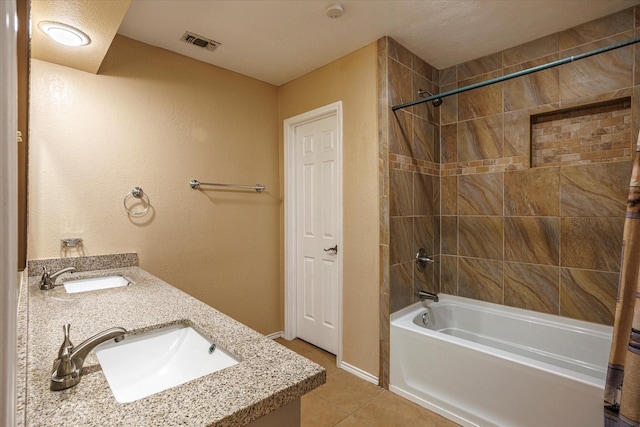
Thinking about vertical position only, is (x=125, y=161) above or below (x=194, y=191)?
above

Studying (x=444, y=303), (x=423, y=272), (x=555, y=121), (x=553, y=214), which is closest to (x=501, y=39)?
(x=555, y=121)

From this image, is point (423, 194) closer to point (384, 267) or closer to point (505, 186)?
point (505, 186)

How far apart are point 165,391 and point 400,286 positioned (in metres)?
1.85

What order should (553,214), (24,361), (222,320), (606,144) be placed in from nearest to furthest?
(24,361) < (222,320) < (606,144) < (553,214)

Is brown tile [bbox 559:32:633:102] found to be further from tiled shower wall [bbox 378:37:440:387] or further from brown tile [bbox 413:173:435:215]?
brown tile [bbox 413:173:435:215]

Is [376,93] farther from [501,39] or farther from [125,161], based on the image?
[125,161]

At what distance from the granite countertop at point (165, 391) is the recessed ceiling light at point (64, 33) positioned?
1.28 metres

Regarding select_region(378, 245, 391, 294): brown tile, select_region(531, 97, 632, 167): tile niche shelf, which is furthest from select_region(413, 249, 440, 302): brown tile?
select_region(531, 97, 632, 167): tile niche shelf

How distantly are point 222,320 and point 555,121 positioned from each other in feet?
8.26

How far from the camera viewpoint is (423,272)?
2.61m

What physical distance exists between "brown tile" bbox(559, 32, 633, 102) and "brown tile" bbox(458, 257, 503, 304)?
4.18 ft

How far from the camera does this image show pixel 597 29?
2074 millimetres

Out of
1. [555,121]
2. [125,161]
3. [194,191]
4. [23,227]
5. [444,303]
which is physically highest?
[555,121]

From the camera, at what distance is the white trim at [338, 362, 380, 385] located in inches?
91.6
